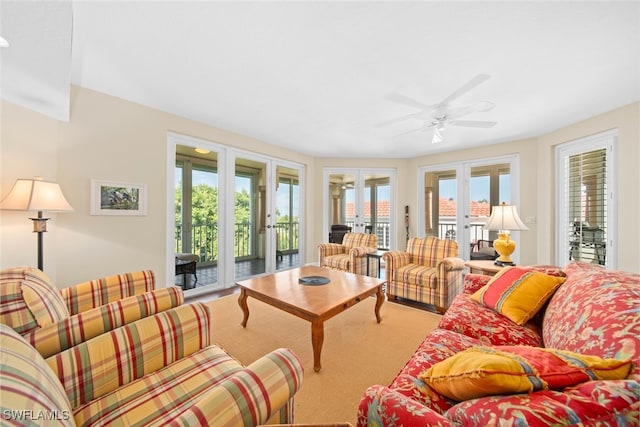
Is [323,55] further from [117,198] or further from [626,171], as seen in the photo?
[626,171]

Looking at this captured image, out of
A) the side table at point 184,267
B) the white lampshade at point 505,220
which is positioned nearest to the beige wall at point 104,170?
the side table at point 184,267

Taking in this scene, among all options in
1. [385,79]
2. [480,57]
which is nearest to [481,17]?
[480,57]

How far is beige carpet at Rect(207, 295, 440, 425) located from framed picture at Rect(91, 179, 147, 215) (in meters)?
1.51

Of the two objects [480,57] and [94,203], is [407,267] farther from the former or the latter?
[94,203]

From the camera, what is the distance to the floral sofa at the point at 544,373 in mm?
584

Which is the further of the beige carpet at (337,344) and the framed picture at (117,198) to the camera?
the framed picture at (117,198)

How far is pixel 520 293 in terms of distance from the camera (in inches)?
64.0

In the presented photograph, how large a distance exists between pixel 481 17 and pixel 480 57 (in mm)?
447

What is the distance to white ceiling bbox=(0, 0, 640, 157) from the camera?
59.6 inches

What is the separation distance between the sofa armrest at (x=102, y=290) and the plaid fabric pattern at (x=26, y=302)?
0.47m

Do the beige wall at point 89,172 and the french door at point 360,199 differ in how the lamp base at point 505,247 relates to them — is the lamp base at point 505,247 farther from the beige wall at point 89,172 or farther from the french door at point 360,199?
the beige wall at point 89,172

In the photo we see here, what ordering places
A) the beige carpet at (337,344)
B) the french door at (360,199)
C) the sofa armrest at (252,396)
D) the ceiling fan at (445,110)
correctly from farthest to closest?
the french door at (360,199)
the ceiling fan at (445,110)
the beige carpet at (337,344)
the sofa armrest at (252,396)

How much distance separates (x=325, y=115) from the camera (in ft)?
10.4

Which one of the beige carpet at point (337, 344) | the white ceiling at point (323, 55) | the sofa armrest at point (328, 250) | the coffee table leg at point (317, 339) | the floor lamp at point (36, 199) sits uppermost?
the white ceiling at point (323, 55)
